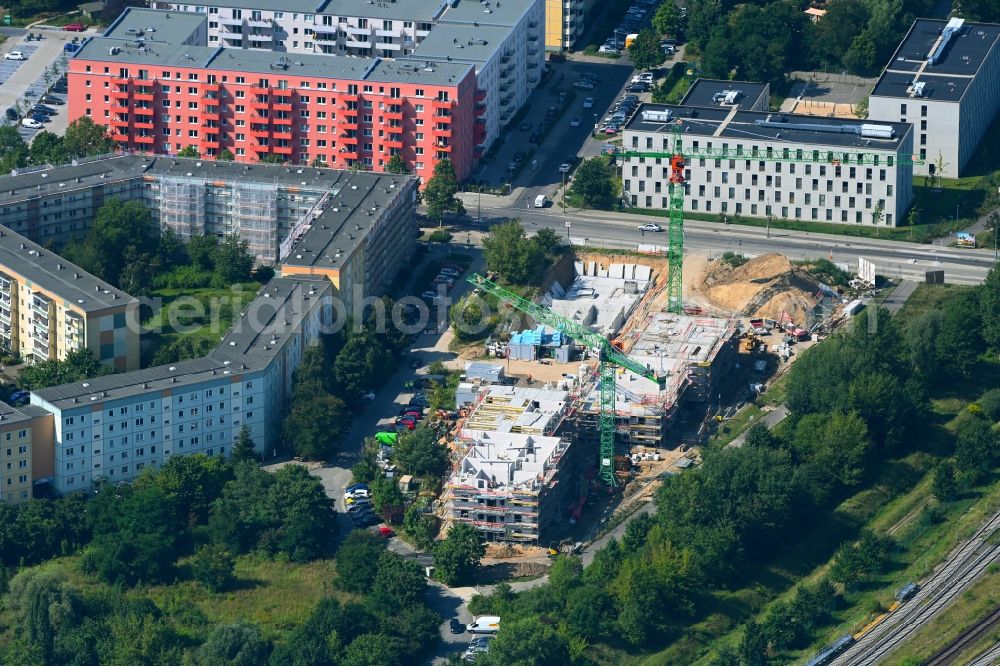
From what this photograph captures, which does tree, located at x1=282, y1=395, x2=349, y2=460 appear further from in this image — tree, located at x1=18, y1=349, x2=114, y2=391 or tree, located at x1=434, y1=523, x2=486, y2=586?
tree, located at x1=434, y1=523, x2=486, y2=586

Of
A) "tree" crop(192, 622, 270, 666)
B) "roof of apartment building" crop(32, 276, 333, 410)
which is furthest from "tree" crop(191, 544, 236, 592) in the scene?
"roof of apartment building" crop(32, 276, 333, 410)

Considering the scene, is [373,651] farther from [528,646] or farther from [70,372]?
[70,372]

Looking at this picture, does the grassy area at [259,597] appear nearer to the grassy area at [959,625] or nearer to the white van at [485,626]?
the white van at [485,626]

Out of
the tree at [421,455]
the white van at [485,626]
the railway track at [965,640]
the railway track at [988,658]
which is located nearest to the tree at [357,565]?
the white van at [485,626]

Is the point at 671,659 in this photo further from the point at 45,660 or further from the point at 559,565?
the point at 45,660

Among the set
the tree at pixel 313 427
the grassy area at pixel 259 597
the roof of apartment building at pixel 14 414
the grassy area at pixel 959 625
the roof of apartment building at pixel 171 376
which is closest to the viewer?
the grassy area at pixel 959 625

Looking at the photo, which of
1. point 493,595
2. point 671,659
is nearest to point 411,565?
point 493,595

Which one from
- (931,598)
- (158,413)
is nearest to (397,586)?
(158,413)
